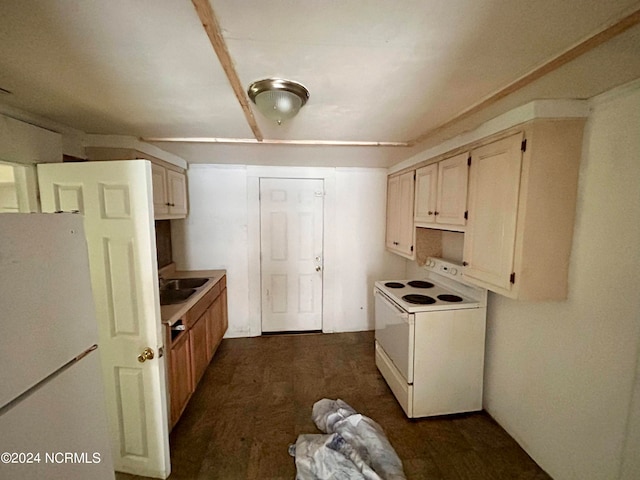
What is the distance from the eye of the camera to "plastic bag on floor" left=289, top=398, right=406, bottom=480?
1420mm

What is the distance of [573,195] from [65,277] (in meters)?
2.38

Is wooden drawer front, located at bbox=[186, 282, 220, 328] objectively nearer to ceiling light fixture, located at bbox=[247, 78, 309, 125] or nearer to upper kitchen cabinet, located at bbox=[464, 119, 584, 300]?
ceiling light fixture, located at bbox=[247, 78, 309, 125]

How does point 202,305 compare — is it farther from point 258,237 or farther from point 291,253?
point 291,253

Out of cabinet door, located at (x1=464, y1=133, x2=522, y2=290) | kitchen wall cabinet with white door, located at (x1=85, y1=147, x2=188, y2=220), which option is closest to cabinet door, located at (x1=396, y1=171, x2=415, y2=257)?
cabinet door, located at (x1=464, y1=133, x2=522, y2=290)

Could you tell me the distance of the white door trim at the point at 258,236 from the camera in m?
3.19

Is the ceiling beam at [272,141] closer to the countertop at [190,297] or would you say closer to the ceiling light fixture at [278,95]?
the ceiling light fixture at [278,95]

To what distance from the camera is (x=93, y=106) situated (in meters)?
1.53

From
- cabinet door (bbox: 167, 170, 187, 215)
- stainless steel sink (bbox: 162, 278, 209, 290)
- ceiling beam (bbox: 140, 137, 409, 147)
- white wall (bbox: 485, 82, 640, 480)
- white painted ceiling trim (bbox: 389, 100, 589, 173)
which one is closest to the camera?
white wall (bbox: 485, 82, 640, 480)

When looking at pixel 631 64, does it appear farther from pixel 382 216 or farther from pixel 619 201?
pixel 382 216

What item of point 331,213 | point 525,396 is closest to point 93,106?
point 331,213

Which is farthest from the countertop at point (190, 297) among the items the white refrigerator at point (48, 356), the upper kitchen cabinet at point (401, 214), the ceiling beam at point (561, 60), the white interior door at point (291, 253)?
the ceiling beam at point (561, 60)

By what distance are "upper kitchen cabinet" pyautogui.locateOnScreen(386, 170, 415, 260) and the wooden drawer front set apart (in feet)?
6.87

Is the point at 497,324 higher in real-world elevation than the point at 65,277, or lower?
lower

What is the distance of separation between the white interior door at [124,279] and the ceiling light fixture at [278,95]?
0.69m
